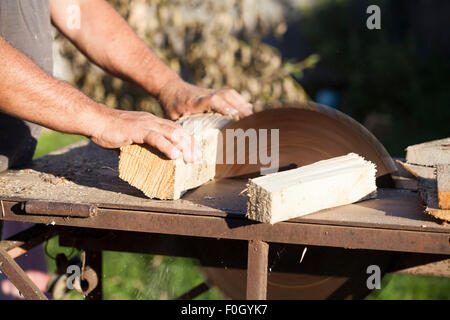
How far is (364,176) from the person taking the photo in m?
2.11

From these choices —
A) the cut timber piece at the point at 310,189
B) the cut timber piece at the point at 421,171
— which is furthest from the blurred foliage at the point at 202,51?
the cut timber piece at the point at 310,189

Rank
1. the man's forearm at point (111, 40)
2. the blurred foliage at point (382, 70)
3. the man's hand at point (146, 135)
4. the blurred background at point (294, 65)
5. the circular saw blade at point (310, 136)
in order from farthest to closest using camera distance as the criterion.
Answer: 1. the blurred foliage at point (382, 70)
2. the blurred background at point (294, 65)
3. the man's forearm at point (111, 40)
4. the circular saw blade at point (310, 136)
5. the man's hand at point (146, 135)

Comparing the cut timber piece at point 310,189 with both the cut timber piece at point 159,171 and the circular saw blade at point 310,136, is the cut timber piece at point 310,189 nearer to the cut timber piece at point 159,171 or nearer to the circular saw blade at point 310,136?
the circular saw blade at point 310,136

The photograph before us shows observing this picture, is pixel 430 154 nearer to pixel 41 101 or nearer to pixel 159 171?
pixel 159 171

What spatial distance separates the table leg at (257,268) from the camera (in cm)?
198

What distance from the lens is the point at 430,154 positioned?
7.86 feet

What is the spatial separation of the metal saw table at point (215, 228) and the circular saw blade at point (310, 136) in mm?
130

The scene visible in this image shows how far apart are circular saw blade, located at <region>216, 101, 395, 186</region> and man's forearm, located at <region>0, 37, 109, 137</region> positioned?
548 millimetres

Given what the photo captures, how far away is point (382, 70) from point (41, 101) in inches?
246

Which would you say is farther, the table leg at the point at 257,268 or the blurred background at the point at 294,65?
the blurred background at the point at 294,65

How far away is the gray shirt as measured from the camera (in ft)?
8.31

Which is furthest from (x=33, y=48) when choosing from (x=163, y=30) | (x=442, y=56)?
(x=442, y=56)

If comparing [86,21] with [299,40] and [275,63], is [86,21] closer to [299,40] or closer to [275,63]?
[275,63]

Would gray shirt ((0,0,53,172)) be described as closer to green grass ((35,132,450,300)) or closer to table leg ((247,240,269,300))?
table leg ((247,240,269,300))
